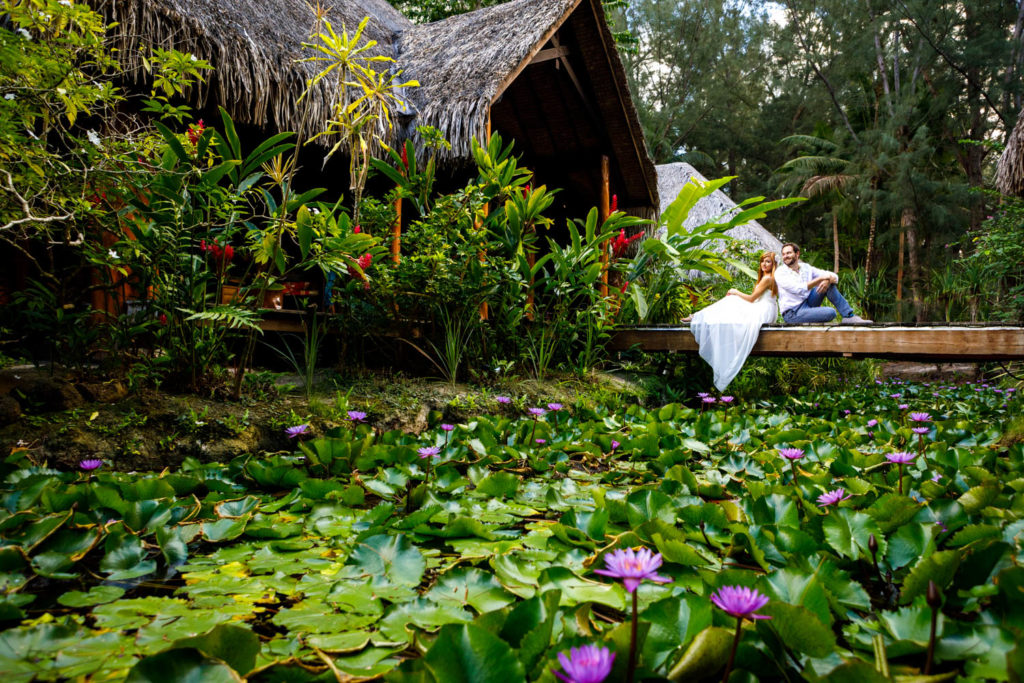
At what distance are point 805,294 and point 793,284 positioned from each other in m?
0.16

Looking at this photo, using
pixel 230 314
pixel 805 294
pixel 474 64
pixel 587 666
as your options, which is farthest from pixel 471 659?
pixel 805 294

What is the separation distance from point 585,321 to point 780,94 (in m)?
22.9

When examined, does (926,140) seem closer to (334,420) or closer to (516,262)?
(516,262)

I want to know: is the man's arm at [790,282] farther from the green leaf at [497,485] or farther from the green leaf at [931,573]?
the green leaf at [931,573]

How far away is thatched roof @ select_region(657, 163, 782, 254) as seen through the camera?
11326 millimetres

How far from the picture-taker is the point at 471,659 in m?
0.59

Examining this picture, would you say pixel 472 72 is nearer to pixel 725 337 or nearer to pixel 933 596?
pixel 725 337

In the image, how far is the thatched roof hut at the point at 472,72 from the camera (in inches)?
149

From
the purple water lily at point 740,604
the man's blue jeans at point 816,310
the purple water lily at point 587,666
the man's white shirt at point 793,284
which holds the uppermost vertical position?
the man's white shirt at point 793,284

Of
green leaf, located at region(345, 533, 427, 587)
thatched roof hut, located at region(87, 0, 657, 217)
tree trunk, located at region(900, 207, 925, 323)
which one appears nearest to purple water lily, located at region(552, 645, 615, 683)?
green leaf, located at region(345, 533, 427, 587)

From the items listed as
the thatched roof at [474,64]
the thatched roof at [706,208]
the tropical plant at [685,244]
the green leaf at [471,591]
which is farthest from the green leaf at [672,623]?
the thatched roof at [706,208]

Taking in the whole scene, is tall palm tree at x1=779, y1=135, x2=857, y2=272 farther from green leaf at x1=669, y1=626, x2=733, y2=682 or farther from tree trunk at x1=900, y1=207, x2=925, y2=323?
green leaf at x1=669, y1=626, x2=733, y2=682

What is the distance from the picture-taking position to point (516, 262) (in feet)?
10.5

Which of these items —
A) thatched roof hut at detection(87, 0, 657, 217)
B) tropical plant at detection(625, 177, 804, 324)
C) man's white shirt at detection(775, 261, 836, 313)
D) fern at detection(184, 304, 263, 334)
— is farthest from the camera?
man's white shirt at detection(775, 261, 836, 313)
